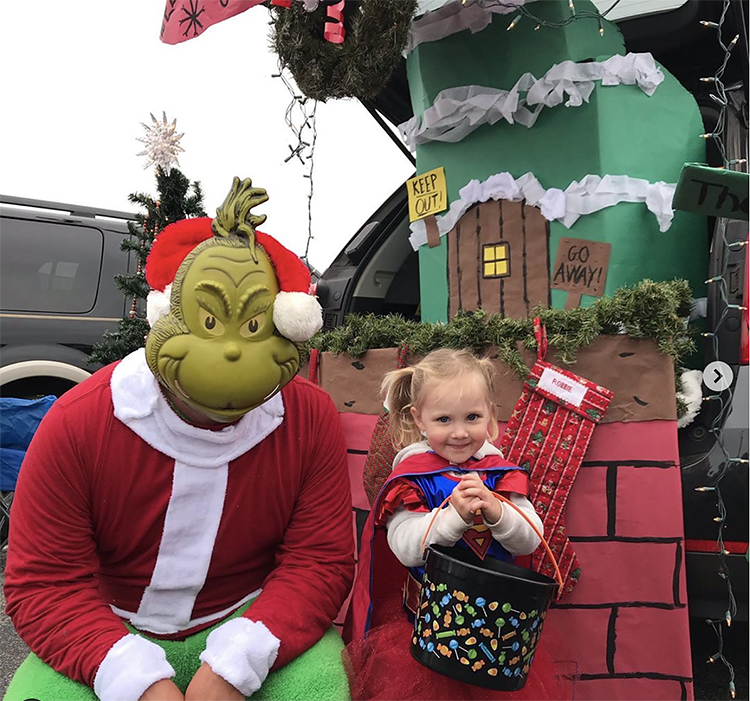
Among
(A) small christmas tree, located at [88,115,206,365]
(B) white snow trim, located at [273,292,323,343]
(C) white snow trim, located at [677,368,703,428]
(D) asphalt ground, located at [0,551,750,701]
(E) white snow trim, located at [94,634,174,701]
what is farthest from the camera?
(A) small christmas tree, located at [88,115,206,365]

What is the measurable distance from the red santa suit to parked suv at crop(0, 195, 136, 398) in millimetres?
3371

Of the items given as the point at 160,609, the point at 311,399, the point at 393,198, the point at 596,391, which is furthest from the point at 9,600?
the point at 393,198

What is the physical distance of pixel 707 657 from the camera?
9.04 feet

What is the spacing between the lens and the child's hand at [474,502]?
5.14 feet

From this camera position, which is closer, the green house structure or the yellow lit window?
the green house structure

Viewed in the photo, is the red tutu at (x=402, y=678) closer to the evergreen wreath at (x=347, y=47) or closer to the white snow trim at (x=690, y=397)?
the white snow trim at (x=690, y=397)

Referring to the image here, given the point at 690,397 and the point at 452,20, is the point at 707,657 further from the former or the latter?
the point at 452,20

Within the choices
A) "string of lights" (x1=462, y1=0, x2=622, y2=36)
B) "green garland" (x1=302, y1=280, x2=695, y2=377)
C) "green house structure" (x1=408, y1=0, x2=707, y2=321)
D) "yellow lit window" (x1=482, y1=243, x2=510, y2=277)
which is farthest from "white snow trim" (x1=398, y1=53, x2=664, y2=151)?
"green garland" (x1=302, y1=280, x2=695, y2=377)

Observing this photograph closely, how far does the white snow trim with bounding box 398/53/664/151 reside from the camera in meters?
2.54

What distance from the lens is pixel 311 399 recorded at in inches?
73.5

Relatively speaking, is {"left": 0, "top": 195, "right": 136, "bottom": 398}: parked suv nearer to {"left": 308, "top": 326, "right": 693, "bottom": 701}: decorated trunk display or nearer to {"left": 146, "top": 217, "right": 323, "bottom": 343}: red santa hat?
{"left": 146, "top": 217, "right": 323, "bottom": 343}: red santa hat

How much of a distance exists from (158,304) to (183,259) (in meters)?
0.11

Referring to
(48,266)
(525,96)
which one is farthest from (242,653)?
(48,266)

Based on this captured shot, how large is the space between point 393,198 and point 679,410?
6.89ft
